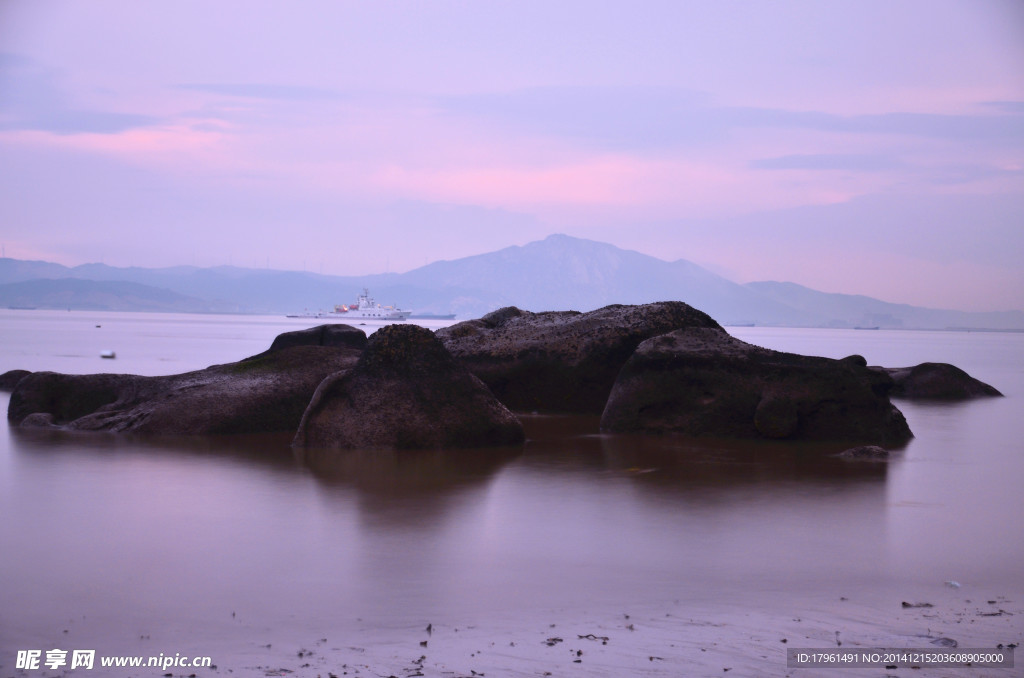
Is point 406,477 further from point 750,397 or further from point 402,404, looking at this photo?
point 750,397

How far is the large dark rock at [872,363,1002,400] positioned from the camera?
20.6 m

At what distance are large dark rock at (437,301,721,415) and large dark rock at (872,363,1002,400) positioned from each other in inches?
292

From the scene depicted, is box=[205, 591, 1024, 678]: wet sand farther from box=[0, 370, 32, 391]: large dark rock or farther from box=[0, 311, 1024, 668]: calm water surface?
box=[0, 370, 32, 391]: large dark rock

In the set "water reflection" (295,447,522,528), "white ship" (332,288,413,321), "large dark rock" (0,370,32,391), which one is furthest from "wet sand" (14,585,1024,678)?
"white ship" (332,288,413,321)

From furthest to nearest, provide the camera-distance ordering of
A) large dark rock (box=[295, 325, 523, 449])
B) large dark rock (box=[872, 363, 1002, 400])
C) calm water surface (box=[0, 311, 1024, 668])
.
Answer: large dark rock (box=[872, 363, 1002, 400])
large dark rock (box=[295, 325, 523, 449])
calm water surface (box=[0, 311, 1024, 668])

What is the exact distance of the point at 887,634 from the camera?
4.67 metres

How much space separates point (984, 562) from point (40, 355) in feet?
101

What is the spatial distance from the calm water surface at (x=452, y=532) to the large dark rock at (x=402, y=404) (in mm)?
418

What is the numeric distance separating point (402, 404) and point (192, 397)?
3198 mm

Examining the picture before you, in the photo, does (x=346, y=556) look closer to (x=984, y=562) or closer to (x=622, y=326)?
(x=984, y=562)

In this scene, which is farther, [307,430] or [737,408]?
[737,408]

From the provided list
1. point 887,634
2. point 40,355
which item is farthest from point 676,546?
point 40,355

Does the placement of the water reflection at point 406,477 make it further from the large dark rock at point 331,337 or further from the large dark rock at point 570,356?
the large dark rock at point 331,337

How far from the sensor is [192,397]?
12.4 m
